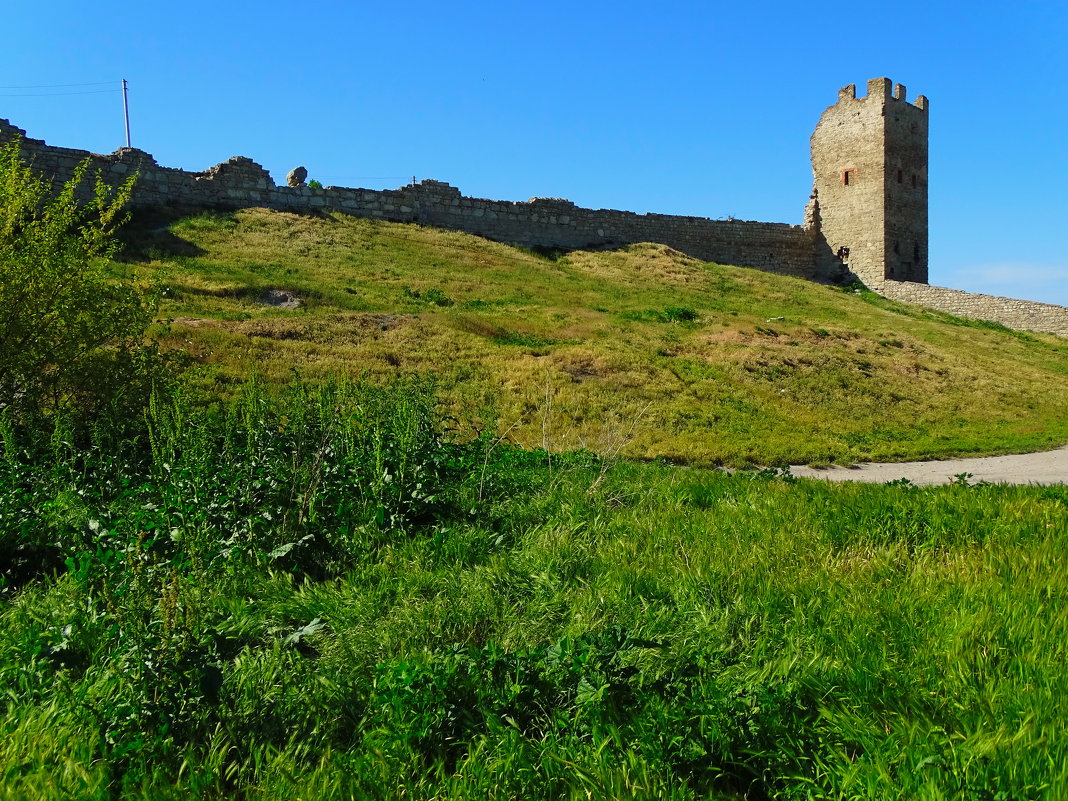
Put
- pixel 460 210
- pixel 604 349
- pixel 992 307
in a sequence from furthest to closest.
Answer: pixel 992 307 → pixel 460 210 → pixel 604 349

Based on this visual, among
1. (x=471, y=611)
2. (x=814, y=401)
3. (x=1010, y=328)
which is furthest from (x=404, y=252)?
(x=1010, y=328)

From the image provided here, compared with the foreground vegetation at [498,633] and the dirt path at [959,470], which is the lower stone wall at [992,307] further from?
the foreground vegetation at [498,633]

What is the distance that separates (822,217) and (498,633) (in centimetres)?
3788

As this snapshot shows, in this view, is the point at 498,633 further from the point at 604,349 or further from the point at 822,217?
the point at 822,217

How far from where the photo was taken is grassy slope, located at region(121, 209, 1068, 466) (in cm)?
1193

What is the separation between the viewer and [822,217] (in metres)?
37.2

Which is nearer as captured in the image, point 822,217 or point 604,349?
point 604,349

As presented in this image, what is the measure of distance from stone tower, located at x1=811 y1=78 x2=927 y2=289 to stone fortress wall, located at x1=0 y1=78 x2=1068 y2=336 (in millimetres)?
48

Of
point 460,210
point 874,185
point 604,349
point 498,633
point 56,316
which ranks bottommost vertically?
point 498,633

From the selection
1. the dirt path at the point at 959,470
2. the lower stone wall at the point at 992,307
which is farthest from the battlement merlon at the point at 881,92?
Result: the dirt path at the point at 959,470

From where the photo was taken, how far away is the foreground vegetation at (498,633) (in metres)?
2.57

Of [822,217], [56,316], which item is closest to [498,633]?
[56,316]

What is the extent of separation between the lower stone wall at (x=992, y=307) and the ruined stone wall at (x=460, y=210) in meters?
5.24

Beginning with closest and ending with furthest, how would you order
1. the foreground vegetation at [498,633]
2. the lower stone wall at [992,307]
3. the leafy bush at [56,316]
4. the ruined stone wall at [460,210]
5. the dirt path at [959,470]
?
the foreground vegetation at [498,633] < the leafy bush at [56,316] < the dirt path at [959,470] < the ruined stone wall at [460,210] < the lower stone wall at [992,307]
